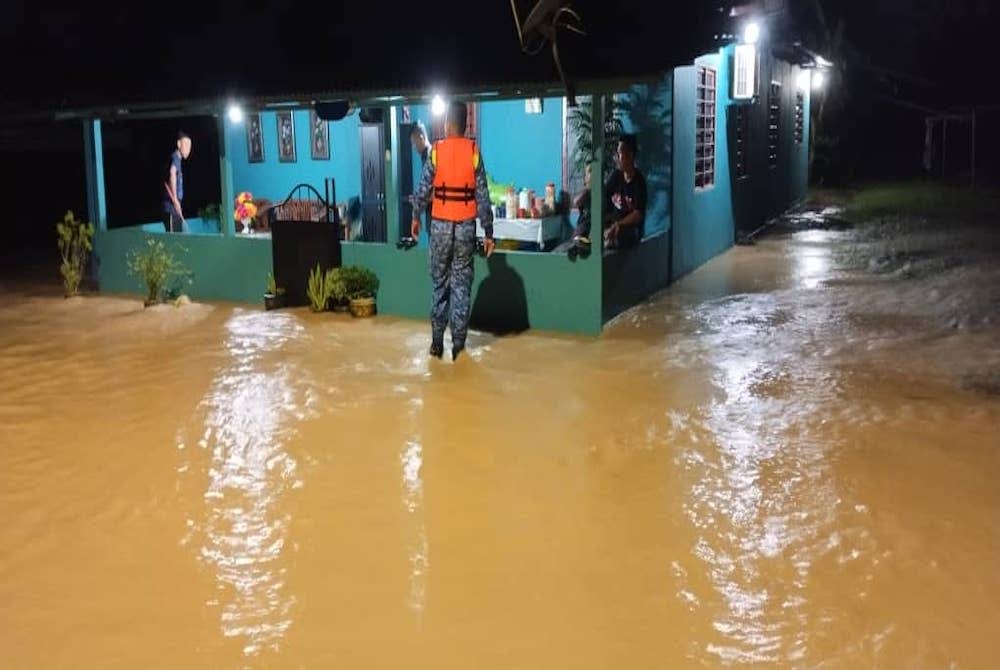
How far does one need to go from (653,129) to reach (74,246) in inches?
308

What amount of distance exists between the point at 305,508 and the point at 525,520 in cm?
130

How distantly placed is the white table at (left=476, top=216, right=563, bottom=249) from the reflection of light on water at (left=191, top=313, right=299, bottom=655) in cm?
380

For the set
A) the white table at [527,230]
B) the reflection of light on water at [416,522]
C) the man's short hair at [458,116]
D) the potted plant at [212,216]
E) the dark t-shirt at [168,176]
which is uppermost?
the man's short hair at [458,116]

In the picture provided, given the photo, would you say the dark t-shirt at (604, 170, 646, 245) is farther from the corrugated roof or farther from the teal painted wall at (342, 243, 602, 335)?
the corrugated roof

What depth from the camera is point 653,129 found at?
39.2ft

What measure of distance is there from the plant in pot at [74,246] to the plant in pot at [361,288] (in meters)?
4.07

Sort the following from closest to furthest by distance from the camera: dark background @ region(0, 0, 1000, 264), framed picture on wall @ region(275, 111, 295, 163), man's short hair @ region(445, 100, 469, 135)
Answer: man's short hair @ region(445, 100, 469, 135) → dark background @ region(0, 0, 1000, 264) → framed picture on wall @ region(275, 111, 295, 163)

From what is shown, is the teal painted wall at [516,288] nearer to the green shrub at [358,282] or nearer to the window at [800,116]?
the green shrub at [358,282]

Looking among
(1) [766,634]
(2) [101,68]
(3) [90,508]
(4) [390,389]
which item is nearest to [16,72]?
(2) [101,68]

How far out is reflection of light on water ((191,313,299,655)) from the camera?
4.38 metres

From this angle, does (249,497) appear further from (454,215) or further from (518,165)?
(518,165)

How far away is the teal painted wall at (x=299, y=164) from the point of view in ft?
46.3

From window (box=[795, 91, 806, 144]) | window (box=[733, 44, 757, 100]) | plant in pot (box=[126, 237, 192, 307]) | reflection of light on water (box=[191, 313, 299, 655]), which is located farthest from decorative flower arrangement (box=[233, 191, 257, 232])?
window (box=[795, 91, 806, 144])

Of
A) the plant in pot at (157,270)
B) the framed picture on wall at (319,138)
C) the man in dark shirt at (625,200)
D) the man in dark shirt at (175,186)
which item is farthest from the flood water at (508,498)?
the framed picture on wall at (319,138)
